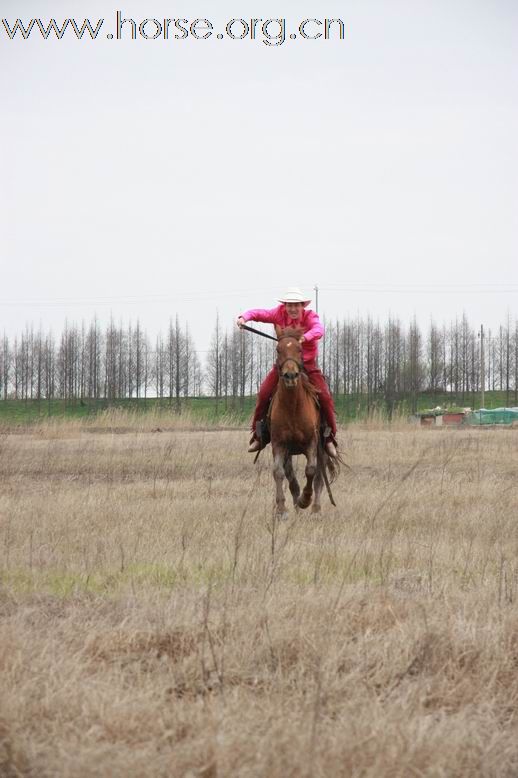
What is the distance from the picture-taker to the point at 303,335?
9.61 meters

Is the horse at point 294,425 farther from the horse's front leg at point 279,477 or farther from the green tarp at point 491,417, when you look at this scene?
the green tarp at point 491,417

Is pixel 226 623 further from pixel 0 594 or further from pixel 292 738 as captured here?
pixel 0 594

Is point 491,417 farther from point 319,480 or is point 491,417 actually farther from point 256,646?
point 256,646

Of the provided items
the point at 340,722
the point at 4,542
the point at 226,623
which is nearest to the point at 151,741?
the point at 340,722

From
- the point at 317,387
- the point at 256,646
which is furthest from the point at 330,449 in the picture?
the point at 256,646

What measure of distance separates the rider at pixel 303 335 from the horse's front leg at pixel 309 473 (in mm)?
438

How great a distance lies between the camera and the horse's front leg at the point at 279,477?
9.48 meters

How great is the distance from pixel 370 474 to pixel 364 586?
29.0 ft

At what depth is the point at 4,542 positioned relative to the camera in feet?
23.8

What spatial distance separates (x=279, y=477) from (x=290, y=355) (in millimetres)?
1401

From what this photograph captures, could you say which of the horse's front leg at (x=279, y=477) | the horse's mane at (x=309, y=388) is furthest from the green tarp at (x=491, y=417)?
the horse's front leg at (x=279, y=477)

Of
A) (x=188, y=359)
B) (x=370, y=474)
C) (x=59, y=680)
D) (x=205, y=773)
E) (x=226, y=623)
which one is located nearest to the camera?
(x=205, y=773)

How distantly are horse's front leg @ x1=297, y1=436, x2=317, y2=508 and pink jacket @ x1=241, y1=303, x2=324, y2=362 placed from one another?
1.01m

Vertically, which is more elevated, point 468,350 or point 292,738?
point 468,350
